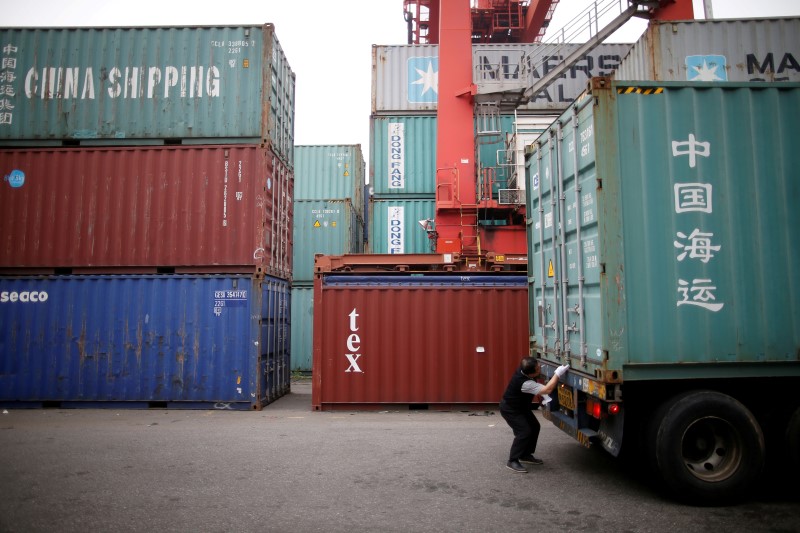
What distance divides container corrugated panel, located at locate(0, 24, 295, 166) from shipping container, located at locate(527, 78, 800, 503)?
25.2 ft

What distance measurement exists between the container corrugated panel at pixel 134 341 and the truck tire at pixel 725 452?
751cm

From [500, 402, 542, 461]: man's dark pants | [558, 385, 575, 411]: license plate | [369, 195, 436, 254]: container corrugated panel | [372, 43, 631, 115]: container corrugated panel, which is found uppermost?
[372, 43, 631, 115]: container corrugated panel

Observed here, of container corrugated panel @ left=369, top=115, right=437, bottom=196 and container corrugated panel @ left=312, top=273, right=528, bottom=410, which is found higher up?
container corrugated panel @ left=369, top=115, right=437, bottom=196

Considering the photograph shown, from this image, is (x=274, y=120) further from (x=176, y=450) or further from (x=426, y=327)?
(x=176, y=450)

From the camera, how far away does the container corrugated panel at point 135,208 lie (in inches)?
403

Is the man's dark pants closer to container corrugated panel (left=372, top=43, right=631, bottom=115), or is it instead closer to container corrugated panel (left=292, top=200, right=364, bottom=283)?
container corrugated panel (left=372, top=43, right=631, bottom=115)

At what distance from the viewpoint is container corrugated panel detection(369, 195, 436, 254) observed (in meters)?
15.2

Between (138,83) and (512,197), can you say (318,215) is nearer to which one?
(512,197)

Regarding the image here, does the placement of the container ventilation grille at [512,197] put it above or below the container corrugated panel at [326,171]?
below

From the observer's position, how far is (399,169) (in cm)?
1559

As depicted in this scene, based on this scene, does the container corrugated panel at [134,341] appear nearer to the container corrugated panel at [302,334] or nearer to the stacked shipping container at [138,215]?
the stacked shipping container at [138,215]

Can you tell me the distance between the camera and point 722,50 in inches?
420

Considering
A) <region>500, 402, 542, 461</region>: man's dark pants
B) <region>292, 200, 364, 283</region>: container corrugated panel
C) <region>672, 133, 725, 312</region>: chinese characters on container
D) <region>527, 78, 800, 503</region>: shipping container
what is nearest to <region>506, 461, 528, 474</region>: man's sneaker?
<region>500, 402, 542, 461</region>: man's dark pants

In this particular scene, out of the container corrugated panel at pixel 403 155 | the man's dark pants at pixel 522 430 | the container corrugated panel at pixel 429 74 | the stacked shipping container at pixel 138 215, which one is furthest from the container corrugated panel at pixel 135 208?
the container corrugated panel at pixel 429 74
